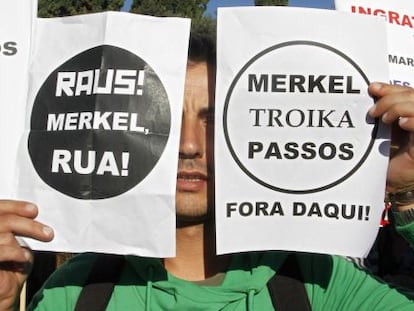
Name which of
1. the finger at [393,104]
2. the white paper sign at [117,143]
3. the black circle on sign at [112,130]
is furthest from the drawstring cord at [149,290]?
the finger at [393,104]

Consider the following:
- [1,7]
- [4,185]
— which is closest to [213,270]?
[4,185]

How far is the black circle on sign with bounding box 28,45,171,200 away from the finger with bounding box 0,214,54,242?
0.11m

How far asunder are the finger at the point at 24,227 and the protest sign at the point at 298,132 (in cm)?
40

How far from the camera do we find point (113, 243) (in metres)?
1.58

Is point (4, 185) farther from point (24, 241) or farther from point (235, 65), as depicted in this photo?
point (235, 65)

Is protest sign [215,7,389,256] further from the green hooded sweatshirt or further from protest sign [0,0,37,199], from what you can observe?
protest sign [0,0,37,199]

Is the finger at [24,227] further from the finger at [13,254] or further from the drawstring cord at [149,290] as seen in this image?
the drawstring cord at [149,290]

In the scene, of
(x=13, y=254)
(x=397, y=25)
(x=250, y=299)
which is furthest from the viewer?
(x=397, y=25)

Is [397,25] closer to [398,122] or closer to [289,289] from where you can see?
[398,122]

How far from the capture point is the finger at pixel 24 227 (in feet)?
4.87

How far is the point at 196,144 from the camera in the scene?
161 cm

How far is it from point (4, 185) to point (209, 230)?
0.54 m

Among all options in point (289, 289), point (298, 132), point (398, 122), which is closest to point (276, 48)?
point (298, 132)

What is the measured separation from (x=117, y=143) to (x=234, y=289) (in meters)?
0.46
